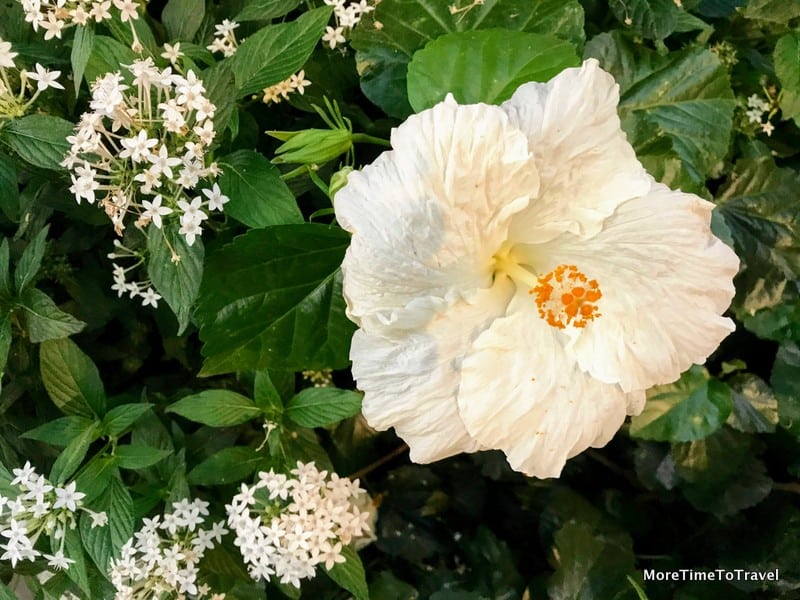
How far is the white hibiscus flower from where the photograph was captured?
A: 454 mm

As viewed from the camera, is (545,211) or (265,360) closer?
(545,211)

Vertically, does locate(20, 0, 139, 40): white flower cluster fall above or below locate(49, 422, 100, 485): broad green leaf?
above

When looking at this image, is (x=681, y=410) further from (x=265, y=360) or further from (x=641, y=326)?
(x=265, y=360)

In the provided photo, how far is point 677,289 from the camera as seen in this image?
1.59ft

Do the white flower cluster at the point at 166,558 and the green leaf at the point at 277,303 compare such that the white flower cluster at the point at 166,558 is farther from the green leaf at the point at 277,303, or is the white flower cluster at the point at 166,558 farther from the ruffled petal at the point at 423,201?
the ruffled petal at the point at 423,201

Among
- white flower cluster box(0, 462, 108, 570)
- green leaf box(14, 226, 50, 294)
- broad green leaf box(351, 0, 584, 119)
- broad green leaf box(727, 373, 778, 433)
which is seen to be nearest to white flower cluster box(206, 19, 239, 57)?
broad green leaf box(351, 0, 584, 119)

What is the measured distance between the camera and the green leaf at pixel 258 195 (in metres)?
0.61

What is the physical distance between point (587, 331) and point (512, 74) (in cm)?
23

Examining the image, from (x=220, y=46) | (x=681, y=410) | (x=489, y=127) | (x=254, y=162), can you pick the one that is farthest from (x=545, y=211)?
(x=681, y=410)

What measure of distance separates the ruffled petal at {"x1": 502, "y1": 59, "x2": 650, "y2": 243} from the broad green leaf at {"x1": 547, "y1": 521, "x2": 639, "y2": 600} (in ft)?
1.96

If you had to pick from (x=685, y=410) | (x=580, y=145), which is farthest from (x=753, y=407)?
(x=580, y=145)

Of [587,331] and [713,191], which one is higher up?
[587,331]

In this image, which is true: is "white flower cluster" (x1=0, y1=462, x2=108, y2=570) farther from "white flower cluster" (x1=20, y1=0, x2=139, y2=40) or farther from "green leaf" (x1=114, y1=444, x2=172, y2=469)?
"white flower cluster" (x1=20, y1=0, x2=139, y2=40)

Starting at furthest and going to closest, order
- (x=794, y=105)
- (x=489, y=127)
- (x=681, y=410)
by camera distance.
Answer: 1. (x=681, y=410)
2. (x=794, y=105)
3. (x=489, y=127)
